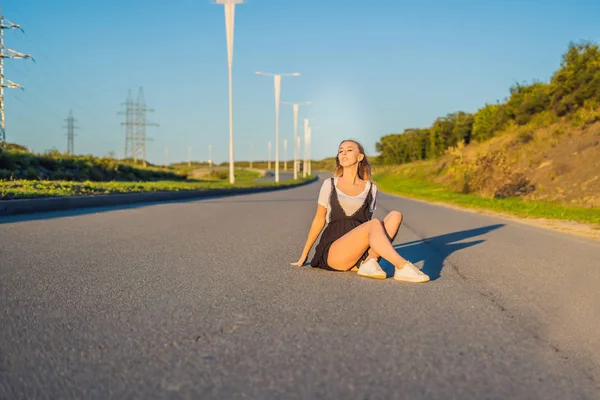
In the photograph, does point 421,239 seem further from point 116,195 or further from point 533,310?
point 116,195

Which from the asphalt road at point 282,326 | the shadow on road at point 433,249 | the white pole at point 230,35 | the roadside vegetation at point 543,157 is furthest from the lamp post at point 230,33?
the asphalt road at point 282,326

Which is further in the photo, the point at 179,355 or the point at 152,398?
the point at 179,355

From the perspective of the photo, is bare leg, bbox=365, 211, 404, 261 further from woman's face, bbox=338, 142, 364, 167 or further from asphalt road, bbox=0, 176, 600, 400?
woman's face, bbox=338, 142, 364, 167

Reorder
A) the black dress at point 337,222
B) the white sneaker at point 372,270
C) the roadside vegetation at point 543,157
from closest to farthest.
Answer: the white sneaker at point 372,270 < the black dress at point 337,222 < the roadside vegetation at point 543,157

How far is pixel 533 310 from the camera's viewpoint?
579 centimetres

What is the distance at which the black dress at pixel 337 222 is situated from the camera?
24.1 ft

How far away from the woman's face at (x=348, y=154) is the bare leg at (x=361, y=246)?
Result: 0.77 meters

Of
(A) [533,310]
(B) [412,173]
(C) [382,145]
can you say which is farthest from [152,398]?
(C) [382,145]

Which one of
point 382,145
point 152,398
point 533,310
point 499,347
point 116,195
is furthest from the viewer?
point 382,145

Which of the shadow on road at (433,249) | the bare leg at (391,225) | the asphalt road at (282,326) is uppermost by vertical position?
the bare leg at (391,225)

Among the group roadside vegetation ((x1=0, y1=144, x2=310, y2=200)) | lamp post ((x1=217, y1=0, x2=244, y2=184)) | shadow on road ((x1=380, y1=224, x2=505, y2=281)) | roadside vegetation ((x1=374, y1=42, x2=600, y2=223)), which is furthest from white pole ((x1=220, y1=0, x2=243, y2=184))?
shadow on road ((x1=380, y1=224, x2=505, y2=281))

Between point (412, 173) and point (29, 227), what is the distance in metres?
62.5

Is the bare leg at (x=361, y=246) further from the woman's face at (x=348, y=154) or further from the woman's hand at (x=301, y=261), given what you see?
the woman's face at (x=348, y=154)

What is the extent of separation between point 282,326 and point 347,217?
8.85 feet
